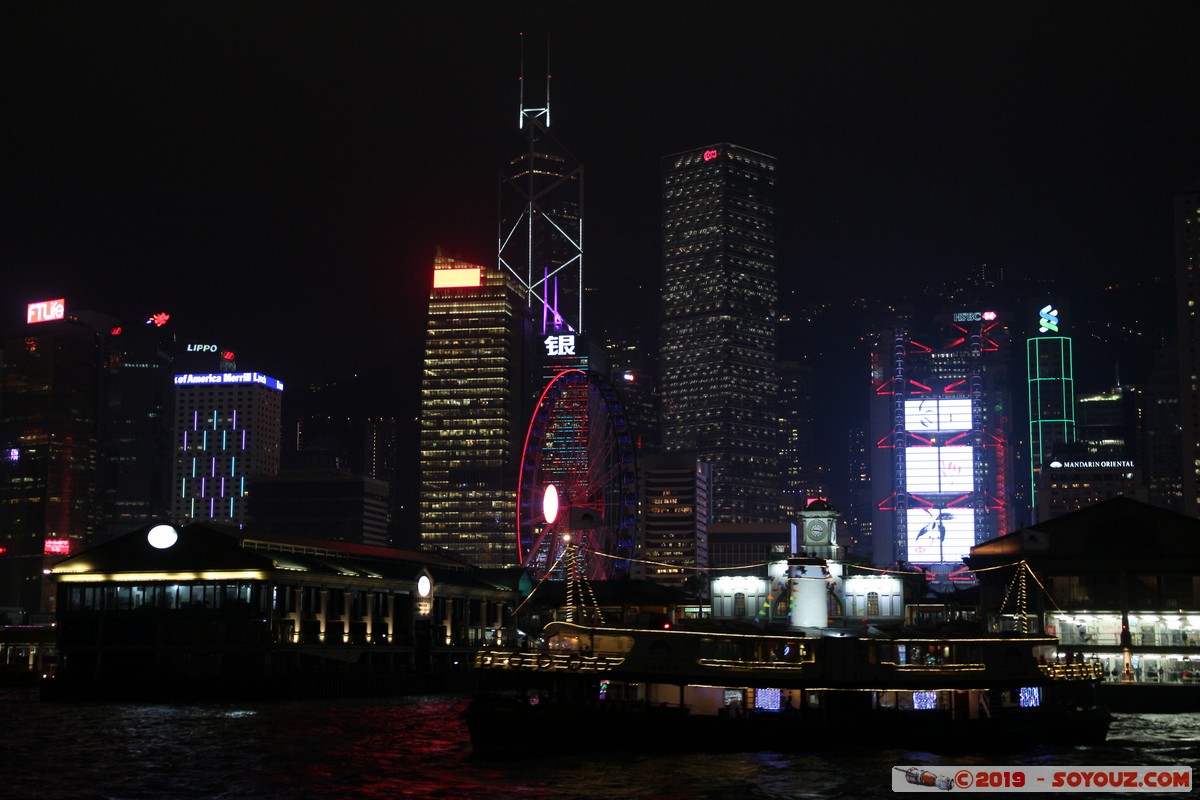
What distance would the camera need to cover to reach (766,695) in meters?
71.5

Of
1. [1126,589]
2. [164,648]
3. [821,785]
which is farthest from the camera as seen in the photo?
[164,648]

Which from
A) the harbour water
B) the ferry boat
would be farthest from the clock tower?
the ferry boat

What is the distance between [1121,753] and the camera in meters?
69.8

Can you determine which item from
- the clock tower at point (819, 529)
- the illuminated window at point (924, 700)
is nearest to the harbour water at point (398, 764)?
the illuminated window at point (924, 700)

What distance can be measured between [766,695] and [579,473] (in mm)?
72361

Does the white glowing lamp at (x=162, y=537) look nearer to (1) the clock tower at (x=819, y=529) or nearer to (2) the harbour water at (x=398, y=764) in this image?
(2) the harbour water at (x=398, y=764)

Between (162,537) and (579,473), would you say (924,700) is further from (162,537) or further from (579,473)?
(162,537)

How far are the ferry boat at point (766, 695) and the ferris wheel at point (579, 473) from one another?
190 feet

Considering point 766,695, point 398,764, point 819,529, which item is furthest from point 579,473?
point 398,764

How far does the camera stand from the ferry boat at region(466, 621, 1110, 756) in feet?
226

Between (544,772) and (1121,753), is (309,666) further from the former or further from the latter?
(1121,753)

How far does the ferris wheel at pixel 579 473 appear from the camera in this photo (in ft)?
456

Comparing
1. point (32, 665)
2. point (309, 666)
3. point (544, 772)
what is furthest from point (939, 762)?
point (32, 665)

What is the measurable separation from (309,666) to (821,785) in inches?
2969
